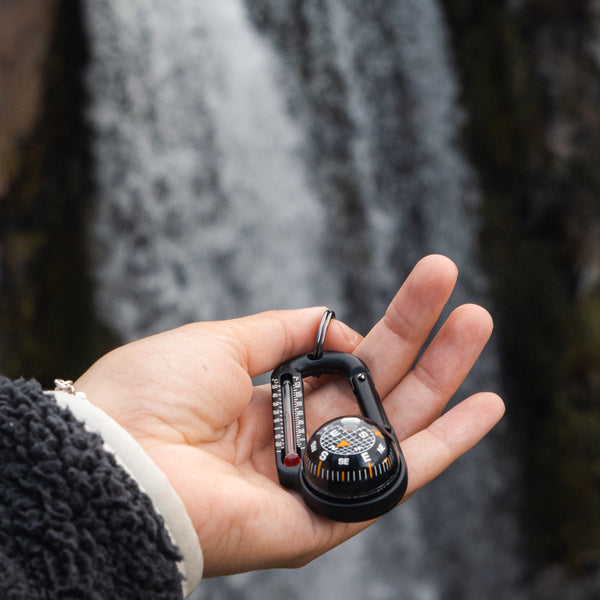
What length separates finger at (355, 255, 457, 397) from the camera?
4.39 ft

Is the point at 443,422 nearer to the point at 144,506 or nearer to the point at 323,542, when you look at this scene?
the point at 323,542

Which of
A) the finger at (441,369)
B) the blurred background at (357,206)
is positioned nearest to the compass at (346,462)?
the finger at (441,369)

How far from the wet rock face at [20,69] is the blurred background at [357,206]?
0.03 m

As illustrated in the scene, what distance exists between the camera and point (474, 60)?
11.5 feet

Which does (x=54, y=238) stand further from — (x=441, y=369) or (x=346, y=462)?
(x=346, y=462)

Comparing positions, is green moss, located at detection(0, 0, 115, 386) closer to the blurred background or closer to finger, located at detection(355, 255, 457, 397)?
the blurred background

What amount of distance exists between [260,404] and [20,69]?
237 centimetres

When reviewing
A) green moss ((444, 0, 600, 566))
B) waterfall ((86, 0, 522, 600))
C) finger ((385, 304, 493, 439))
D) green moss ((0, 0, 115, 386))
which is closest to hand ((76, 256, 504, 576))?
finger ((385, 304, 493, 439))

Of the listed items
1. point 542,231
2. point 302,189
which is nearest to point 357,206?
point 302,189

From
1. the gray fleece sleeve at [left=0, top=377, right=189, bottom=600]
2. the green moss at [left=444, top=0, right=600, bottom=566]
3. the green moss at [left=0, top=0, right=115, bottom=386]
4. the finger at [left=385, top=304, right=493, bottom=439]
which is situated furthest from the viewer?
the green moss at [left=444, top=0, right=600, bottom=566]

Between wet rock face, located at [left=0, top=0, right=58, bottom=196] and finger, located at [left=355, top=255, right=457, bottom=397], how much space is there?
90.3 inches

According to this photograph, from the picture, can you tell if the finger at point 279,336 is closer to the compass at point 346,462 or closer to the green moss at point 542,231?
the compass at point 346,462

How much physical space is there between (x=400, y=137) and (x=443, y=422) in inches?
96.6

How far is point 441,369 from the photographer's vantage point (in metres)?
1.40
